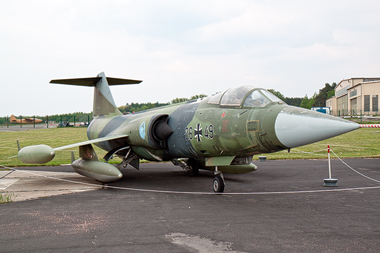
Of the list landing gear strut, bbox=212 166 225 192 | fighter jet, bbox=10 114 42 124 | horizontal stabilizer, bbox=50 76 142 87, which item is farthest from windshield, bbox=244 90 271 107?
fighter jet, bbox=10 114 42 124

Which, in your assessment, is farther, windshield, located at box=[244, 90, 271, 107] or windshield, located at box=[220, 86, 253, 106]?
windshield, located at box=[220, 86, 253, 106]

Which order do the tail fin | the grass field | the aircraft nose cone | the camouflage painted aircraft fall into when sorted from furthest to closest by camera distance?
the grass field < the tail fin < the camouflage painted aircraft < the aircraft nose cone

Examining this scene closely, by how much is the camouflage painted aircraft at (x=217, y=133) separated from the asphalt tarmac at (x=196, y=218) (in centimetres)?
88

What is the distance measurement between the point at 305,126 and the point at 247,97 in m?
1.74

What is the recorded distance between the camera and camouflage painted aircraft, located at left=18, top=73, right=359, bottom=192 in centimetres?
594

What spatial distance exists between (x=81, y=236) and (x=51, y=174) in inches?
327

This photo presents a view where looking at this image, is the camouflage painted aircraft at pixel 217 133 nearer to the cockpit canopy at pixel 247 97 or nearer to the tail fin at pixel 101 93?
the cockpit canopy at pixel 247 97

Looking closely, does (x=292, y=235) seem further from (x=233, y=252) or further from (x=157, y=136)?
(x=157, y=136)

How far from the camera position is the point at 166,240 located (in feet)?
14.8

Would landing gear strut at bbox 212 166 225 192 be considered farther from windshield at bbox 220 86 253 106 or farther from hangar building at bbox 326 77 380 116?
hangar building at bbox 326 77 380 116

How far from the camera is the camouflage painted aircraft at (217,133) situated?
234 inches

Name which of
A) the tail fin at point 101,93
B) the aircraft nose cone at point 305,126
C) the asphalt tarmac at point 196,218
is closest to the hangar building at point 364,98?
the tail fin at point 101,93

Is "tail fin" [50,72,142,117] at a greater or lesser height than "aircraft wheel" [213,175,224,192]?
greater

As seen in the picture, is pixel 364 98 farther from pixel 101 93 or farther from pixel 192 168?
pixel 192 168
